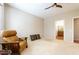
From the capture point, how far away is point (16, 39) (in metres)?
2.21

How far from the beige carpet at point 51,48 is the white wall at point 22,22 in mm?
220

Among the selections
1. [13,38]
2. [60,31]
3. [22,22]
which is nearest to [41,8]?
[22,22]

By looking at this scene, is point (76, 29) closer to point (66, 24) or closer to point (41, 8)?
point (66, 24)

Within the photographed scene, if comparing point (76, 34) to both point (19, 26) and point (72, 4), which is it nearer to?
point (72, 4)

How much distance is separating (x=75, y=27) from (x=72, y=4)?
439 mm

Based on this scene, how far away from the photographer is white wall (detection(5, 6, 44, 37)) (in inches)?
89.5

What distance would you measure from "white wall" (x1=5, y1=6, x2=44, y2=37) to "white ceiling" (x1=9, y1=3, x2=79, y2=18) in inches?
3.3

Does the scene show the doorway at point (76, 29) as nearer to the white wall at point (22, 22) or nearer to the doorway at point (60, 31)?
the doorway at point (60, 31)

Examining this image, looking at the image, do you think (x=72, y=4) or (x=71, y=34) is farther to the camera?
(x=71, y=34)

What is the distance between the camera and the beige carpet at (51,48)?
217cm

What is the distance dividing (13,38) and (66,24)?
102cm

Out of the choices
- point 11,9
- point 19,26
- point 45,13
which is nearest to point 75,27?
point 45,13

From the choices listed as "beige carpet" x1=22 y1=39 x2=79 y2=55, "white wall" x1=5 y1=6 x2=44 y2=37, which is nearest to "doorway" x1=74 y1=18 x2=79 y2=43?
"beige carpet" x1=22 y1=39 x2=79 y2=55

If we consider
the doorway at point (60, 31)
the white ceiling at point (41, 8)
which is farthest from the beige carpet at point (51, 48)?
the white ceiling at point (41, 8)
